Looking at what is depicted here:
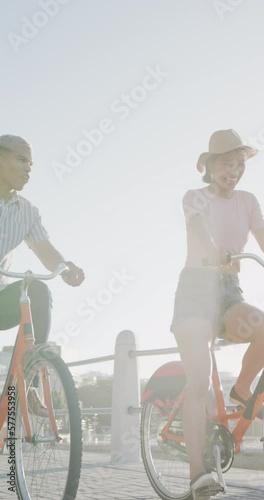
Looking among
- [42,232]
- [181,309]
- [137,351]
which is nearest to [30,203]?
[42,232]

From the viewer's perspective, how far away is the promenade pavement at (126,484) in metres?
4.52

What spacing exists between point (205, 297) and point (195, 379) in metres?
0.45

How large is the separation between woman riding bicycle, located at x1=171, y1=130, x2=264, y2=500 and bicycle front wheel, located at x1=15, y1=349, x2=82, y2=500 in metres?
0.71

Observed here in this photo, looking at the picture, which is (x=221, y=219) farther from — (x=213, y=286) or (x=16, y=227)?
(x=16, y=227)

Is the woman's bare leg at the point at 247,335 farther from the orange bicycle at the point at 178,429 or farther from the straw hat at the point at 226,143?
the straw hat at the point at 226,143

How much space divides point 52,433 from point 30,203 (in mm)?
1530

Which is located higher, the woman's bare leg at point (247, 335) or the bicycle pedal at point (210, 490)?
the woman's bare leg at point (247, 335)

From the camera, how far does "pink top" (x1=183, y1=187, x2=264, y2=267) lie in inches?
149

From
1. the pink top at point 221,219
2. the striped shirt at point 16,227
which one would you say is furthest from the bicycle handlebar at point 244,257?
the striped shirt at point 16,227

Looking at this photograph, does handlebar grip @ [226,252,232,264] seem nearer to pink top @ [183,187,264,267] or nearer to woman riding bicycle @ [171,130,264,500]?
woman riding bicycle @ [171,130,264,500]

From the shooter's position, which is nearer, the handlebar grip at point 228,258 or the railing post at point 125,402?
the handlebar grip at point 228,258

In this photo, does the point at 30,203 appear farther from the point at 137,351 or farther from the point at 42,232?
the point at 137,351

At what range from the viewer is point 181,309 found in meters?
3.74

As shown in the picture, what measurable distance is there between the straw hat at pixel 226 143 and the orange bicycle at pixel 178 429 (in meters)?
0.66
